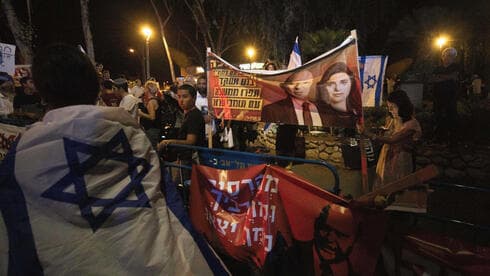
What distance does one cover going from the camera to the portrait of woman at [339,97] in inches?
144

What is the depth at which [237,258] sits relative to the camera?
127 inches

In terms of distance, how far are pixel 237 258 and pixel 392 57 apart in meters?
24.0

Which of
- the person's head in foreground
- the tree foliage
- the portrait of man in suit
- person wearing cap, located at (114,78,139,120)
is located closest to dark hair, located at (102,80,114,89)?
person wearing cap, located at (114,78,139,120)

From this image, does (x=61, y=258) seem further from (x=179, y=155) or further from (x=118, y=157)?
(x=179, y=155)

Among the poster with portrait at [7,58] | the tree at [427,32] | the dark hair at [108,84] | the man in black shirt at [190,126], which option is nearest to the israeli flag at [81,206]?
the man in black shirt at [190,126]

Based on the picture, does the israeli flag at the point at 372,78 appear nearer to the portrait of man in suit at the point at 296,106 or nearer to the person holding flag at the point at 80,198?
the portrait of man in suit at the point at 296,106

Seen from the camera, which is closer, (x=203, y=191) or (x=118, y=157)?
(x=118, y=157)

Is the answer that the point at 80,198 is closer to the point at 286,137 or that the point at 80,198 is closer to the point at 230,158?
the point at 230,158

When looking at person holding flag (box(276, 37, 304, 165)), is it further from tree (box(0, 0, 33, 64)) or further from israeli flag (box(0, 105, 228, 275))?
tree (box(0, 0, 33, 64))

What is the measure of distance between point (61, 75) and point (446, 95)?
8.00 meters

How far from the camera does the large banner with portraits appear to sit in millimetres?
3688

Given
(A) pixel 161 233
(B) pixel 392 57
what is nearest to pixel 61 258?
(A) pixel 161 233

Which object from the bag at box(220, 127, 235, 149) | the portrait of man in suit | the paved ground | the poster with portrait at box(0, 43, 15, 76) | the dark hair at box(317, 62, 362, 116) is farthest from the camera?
the poster with portrait at box(0, 43, 15, 76)

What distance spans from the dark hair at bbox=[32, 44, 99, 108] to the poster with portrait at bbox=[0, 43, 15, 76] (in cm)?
827
